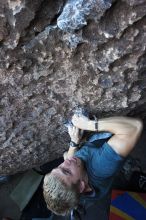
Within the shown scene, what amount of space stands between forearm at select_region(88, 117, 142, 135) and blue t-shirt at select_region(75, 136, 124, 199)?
71 millimetres

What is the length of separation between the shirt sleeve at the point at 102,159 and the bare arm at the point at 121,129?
2cm

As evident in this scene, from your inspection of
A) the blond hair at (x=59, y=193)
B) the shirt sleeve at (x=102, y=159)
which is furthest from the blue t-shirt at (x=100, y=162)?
the blond hair at (x=59, y=193)

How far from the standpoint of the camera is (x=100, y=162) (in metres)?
1.56

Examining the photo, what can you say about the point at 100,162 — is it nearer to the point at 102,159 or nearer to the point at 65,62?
the point at 102,159

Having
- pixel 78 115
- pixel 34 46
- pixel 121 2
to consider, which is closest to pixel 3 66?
pixel 34 46

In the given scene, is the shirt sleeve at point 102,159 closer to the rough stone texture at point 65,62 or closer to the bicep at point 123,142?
the bicep at point 123,142

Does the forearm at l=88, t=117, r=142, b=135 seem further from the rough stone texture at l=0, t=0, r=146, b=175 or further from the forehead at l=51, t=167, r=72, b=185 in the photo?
the forehead at l=51, t=167, r=72, b=185

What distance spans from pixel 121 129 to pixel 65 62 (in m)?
0.31

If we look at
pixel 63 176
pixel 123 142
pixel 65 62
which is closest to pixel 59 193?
pixel 63 176

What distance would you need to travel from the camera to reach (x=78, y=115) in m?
1.56

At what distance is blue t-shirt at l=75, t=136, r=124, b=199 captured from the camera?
1.52 metres

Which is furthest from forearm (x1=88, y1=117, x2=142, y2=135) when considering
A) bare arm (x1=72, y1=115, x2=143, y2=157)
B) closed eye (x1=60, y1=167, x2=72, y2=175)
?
closed eye (x1=60, y1=167, x2=72, y2=175)

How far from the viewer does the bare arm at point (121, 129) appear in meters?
1.47

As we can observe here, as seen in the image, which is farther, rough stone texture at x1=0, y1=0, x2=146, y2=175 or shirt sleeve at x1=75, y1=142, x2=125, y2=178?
shirt sleeve at x1=75, y1=142, x2=125, y2=178
